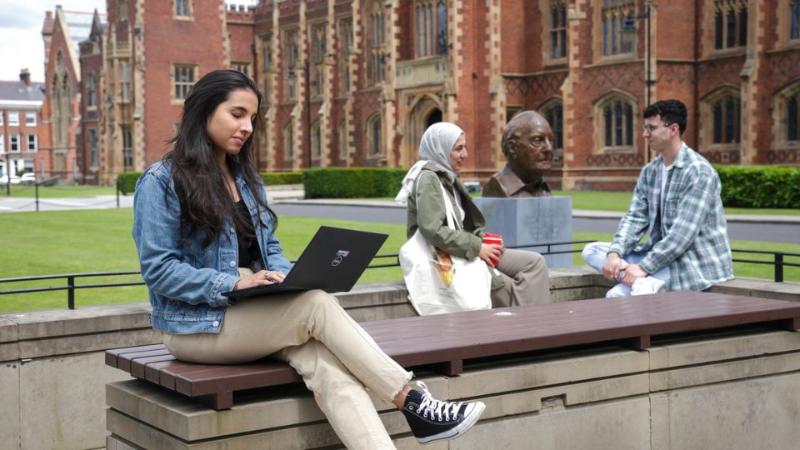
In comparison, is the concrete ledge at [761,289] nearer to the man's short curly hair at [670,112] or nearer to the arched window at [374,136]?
the man's short curly hair at [670,112]

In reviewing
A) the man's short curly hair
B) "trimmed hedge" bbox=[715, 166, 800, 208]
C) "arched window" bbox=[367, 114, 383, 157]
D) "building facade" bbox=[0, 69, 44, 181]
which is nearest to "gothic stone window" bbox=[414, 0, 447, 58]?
"arched window" bbox=[367, 114, 383, 157]

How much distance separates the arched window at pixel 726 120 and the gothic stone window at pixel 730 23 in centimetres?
189

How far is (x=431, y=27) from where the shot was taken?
43.2 m

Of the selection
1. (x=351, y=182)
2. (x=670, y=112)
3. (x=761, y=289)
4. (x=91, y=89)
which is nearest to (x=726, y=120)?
(x=351, y=182)

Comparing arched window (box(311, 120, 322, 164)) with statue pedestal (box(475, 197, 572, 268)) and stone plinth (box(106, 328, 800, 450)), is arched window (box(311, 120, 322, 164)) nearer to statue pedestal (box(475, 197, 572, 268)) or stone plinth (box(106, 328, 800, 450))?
statue pedestal (box(475, 197, 572, 268))

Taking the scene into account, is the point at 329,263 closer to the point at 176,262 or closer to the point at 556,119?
the point at 176,262

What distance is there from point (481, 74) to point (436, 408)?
3717 centimetres

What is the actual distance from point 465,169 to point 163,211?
36.7 m

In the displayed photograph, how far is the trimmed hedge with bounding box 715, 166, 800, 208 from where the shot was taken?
83.3ft

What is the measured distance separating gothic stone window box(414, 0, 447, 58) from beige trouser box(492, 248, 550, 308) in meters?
36.2

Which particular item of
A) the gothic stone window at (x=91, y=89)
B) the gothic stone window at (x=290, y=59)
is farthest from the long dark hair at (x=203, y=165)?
the gothic stone window at (x=91, y=89)

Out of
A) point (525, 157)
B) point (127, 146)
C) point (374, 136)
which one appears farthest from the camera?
point (127, 146)

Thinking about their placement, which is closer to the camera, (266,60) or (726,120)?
(726,120)

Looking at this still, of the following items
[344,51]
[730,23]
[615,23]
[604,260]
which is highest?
[344,51]
